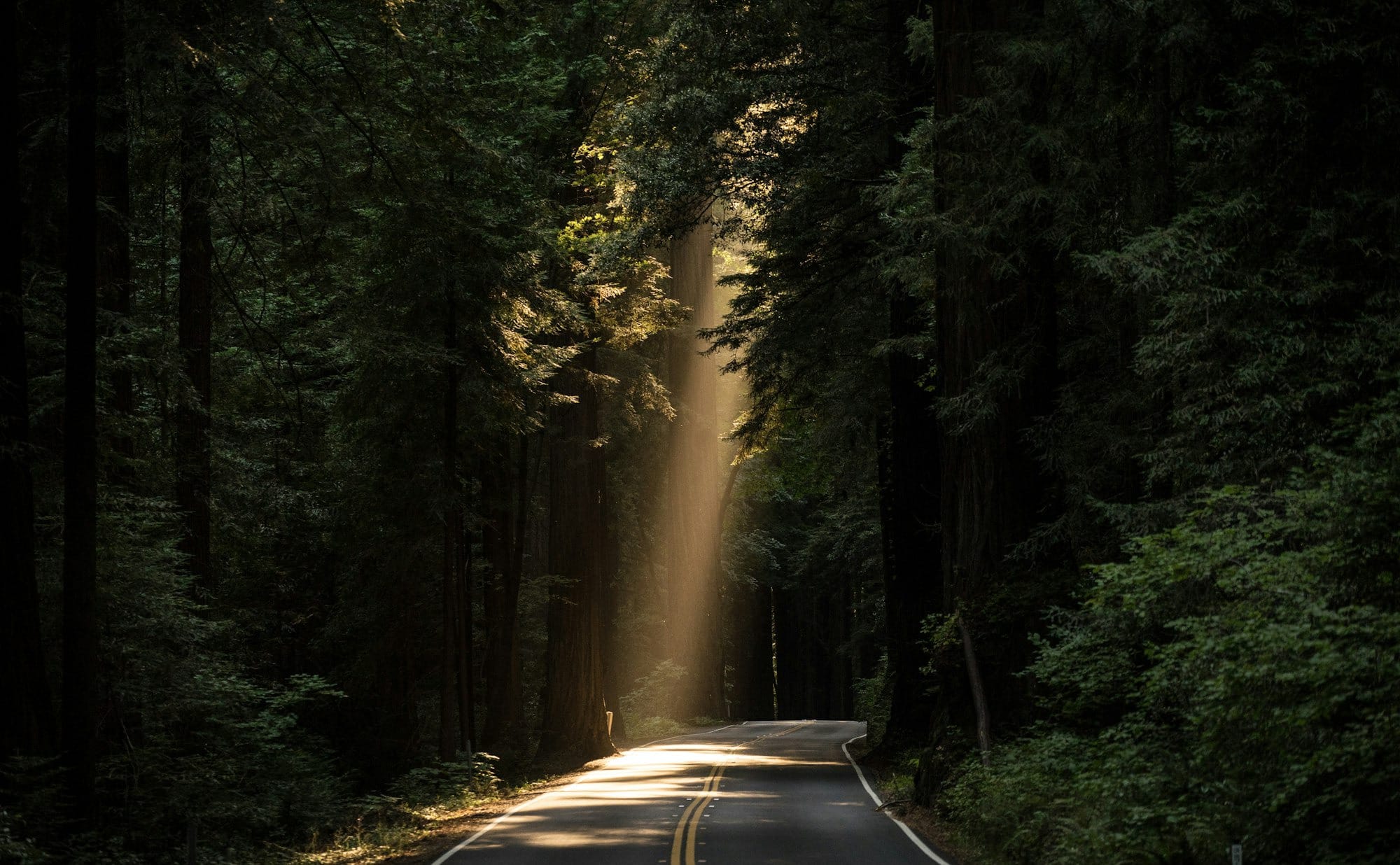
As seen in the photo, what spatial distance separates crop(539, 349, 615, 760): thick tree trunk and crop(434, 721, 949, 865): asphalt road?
132cm

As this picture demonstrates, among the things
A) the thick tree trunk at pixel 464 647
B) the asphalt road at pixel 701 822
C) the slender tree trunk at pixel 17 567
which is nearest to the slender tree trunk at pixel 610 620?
the asphalt road at pixel 701 822

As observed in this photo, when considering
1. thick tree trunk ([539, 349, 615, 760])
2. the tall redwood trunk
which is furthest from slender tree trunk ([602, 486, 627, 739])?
the tall redwood trunk

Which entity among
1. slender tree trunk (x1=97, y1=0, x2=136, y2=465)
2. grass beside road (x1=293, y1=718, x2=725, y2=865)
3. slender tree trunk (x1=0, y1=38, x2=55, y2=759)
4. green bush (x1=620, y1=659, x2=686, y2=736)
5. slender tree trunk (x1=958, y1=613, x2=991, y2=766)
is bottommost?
green bush (x1=620, y1=659, x2=686, y2=736)

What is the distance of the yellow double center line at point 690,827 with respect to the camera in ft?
42.4

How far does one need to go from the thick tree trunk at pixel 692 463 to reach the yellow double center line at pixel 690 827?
20.1 metres

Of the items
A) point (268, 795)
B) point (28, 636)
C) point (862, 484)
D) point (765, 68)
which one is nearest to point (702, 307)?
point (862, 484)

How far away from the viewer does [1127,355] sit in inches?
639

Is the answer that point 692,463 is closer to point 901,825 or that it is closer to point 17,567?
point 901,825

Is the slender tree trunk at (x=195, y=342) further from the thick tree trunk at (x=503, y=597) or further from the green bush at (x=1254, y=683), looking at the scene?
the green bush at (x=1254, y=683)

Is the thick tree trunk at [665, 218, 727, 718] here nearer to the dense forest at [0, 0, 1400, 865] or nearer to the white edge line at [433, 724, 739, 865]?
the dense forest at [0, 0, 1400, 865]

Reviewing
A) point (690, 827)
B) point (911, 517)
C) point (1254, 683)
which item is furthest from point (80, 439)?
point (911, 517)

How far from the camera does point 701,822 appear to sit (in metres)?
16.0

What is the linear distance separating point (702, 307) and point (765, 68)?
22.7m

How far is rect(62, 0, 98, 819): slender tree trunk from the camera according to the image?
11.9m
